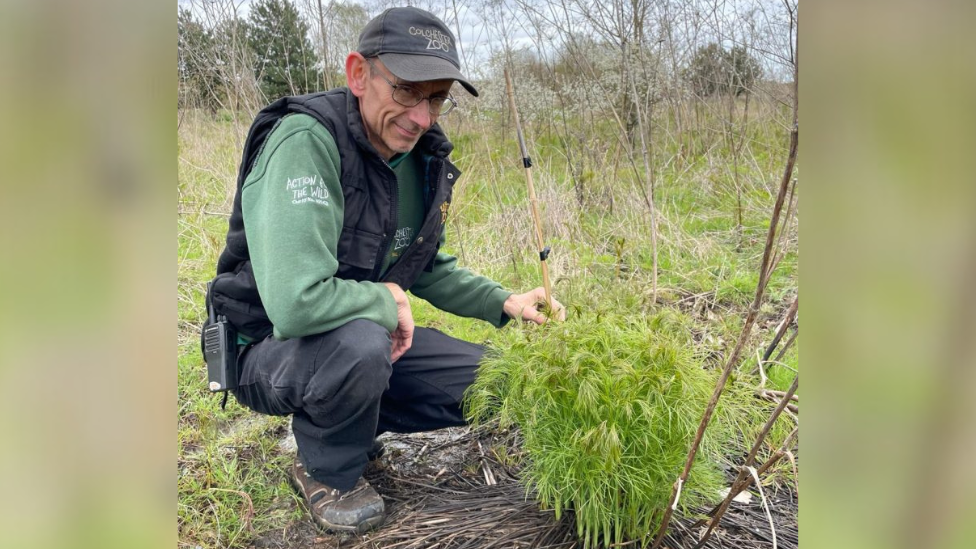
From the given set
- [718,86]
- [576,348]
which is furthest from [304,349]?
[718,86]

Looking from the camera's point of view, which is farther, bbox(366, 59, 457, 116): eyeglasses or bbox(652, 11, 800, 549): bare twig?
bbox(366, 59, 457, 116): eyeglasses

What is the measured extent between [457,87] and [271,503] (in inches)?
183

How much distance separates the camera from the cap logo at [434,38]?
2461 mm

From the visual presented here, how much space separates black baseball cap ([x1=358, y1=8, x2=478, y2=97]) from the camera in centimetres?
240

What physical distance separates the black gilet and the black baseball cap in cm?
24

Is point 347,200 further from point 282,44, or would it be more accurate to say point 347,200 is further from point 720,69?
point 720,69

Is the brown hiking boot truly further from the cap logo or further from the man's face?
the cap logo

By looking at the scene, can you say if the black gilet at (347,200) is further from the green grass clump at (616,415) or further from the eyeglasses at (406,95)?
the green grass clump at (616,415)

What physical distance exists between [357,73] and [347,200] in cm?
48

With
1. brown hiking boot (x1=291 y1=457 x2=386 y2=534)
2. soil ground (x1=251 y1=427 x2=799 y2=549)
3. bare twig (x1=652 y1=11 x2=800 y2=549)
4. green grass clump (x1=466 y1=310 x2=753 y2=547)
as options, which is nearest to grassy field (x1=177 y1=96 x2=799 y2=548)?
brown hiking boot (x1=291 y1=457 x2=386 y2=534)

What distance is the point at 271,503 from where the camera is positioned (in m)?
2.70

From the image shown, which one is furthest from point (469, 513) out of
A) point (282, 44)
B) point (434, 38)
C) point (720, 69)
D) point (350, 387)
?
point (720, 69)
